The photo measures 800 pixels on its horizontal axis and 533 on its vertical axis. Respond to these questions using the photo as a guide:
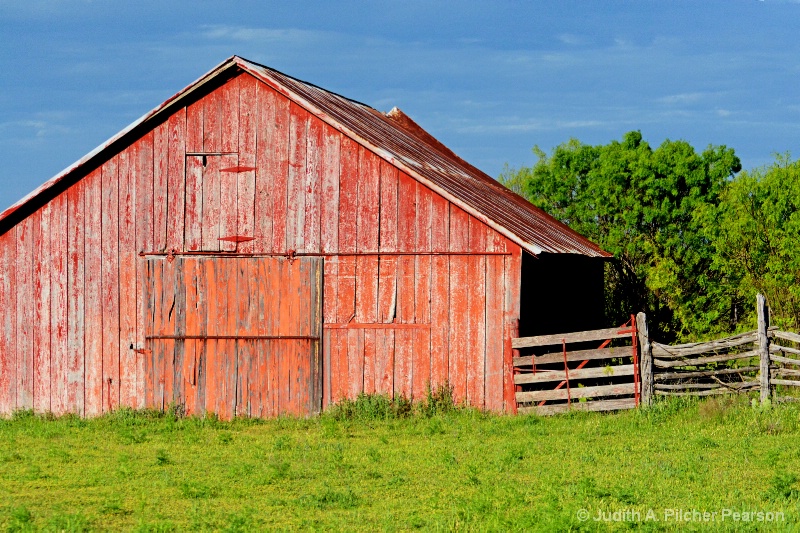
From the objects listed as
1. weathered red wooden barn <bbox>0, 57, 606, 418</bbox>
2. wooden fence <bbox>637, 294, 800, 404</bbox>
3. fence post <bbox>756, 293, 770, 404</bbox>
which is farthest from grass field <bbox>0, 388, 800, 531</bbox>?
weathered red wooden barn <bbox>0, 57, 606, 418</bbox>

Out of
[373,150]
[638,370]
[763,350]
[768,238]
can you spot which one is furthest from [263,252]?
[768,238]

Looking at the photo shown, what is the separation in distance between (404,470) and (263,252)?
6.64 metres

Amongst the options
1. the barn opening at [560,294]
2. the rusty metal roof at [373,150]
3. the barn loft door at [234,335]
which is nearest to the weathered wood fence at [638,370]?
the barn opening at [560,294]

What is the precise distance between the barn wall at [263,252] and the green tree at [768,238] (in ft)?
38.5

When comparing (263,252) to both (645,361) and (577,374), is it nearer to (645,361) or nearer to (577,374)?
(577,374)

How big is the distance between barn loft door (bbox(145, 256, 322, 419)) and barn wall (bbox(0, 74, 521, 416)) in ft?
0.86

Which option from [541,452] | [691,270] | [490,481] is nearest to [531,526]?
[490,481]

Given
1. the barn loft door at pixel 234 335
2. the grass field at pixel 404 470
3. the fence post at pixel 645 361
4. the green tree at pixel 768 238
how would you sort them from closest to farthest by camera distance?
1. the grass field at pixel 404 470
2. the fence post at pixel 645 361
3. the barn loft door at pixel 234 335
4. the green tree at pixel 768 238

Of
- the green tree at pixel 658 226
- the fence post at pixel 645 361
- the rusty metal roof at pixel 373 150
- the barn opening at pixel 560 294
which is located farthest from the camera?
the green tree at pixel 658 226

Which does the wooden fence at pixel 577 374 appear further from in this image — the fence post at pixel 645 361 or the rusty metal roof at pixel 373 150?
the rusty metal roof at pixel 373 150

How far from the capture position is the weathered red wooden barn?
17.8m

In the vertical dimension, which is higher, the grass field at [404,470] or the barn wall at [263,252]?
the barn wall at [263,252]

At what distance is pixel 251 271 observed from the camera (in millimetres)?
18531

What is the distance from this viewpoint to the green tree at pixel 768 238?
26.3m
